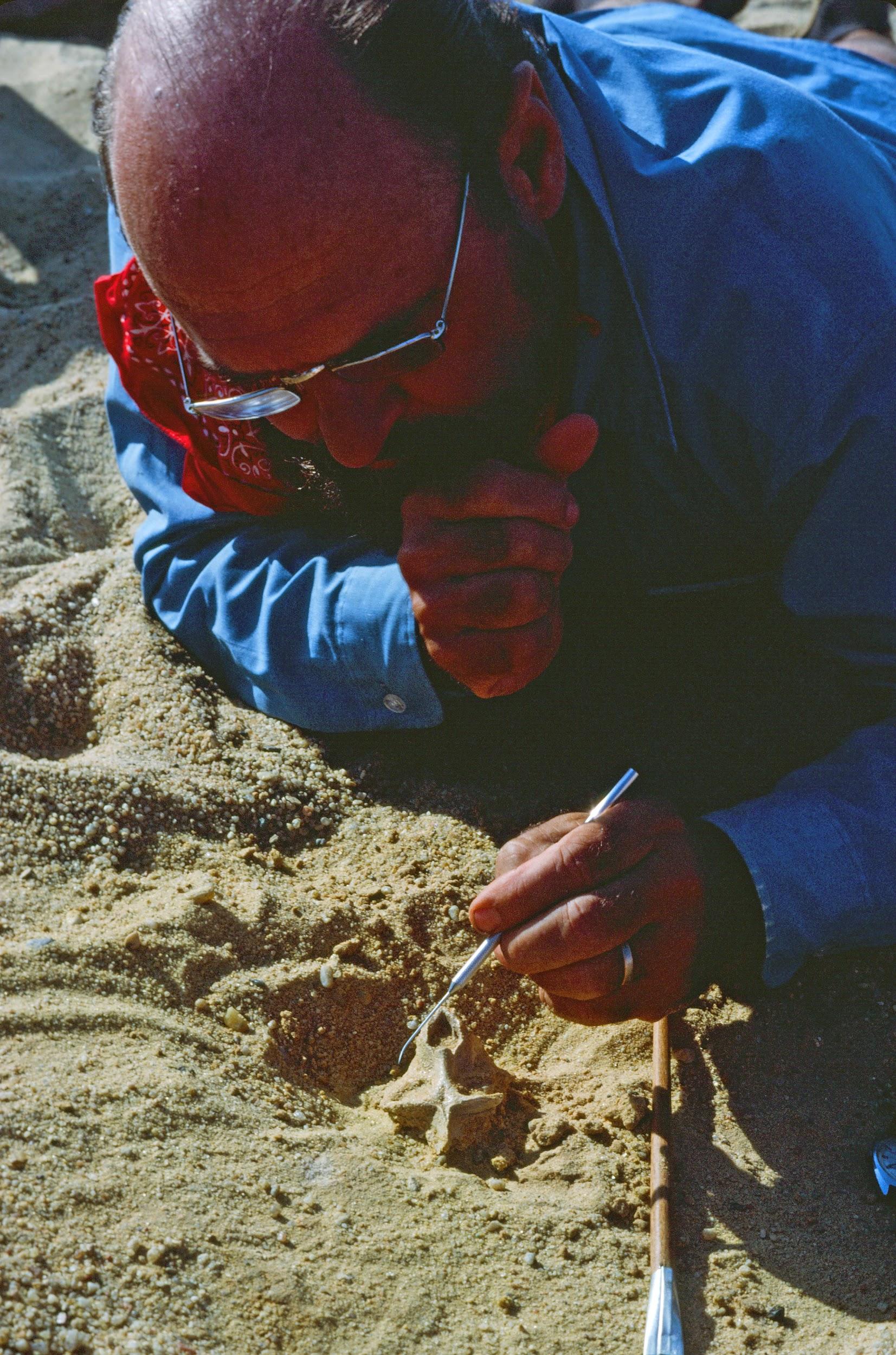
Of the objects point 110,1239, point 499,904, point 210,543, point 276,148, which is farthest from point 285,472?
point 110,1239

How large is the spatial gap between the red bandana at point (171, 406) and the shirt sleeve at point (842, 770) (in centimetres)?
113

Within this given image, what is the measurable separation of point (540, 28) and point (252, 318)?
0.91m

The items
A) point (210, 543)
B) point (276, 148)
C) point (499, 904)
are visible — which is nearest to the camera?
point (276, 148)

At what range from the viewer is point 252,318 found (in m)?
1.79

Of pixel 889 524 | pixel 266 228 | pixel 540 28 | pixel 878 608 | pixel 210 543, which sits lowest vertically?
pixel 210 543

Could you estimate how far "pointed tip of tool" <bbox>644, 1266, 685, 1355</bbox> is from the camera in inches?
58.5

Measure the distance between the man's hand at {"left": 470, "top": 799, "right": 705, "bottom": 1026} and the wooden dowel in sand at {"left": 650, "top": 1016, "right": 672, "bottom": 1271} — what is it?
0.08 meters

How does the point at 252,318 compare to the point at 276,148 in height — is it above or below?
below

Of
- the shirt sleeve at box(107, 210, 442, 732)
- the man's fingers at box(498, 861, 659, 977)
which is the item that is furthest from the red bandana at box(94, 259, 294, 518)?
the man's fingers at box(498, 861, 659, 977)

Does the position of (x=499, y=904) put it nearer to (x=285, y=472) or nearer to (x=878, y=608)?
(x=878, y=608)

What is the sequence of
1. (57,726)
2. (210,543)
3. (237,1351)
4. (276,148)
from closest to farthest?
(237,1351) < (276,148) < (57,726) < (210,543)

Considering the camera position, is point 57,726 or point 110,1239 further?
point 57,726

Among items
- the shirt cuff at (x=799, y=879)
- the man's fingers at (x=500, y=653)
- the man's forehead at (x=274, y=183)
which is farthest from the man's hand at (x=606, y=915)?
the man's forehead at (x=274, y=183)

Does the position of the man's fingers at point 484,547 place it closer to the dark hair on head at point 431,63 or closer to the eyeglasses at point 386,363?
the eyeglasses at point 386,363
